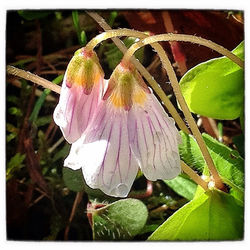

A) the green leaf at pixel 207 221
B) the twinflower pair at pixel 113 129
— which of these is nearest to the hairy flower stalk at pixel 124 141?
the twinflower pair at pixel 113 129

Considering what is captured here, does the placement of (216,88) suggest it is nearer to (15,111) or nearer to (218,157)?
(218,157)

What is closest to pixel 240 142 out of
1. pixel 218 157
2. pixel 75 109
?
pixel 218 157

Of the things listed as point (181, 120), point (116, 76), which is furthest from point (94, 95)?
point (181, 120)

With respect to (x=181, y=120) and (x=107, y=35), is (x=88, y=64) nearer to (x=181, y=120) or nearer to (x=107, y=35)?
(x=107, y=35)

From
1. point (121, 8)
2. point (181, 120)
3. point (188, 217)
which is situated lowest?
point (188, 217)

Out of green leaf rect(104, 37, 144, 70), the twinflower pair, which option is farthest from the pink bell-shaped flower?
green leaf rect(104, 37, 144, 70)

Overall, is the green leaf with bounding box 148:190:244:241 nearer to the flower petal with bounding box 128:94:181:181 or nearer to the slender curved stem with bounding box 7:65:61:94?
the flower petal with bounding box 128:94:181:181
